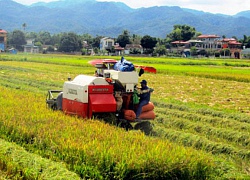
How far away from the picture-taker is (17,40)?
11788 cm

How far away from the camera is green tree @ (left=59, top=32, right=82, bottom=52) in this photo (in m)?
105

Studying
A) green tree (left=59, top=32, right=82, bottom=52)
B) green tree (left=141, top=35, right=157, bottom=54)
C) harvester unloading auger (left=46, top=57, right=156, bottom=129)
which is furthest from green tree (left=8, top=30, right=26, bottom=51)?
harvester unloading auger (left=46, top=57, right=156, bottom=129)

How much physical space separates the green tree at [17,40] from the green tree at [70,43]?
56.2 feet

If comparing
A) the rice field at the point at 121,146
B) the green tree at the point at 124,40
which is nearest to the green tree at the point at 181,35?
the green tree at the point at 124,40

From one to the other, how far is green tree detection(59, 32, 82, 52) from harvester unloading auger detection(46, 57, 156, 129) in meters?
96.0

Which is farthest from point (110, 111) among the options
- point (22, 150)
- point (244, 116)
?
point (244, 116)

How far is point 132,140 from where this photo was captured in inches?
313

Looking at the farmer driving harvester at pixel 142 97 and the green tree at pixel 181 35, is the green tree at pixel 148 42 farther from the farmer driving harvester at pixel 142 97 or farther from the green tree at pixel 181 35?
the farmer driving harvester at pixel 142 97

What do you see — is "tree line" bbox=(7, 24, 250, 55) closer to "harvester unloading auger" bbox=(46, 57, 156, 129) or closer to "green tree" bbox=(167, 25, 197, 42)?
"green tree" bbox=(167, 25, 197, 42)

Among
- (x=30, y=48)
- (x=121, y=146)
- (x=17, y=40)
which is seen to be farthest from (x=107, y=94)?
(x=17, y=40)

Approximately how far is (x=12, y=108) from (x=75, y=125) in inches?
112

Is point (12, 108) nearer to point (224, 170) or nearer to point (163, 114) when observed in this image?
point (163, 114)

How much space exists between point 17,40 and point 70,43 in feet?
71.2

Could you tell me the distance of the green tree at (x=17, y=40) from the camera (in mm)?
117438
